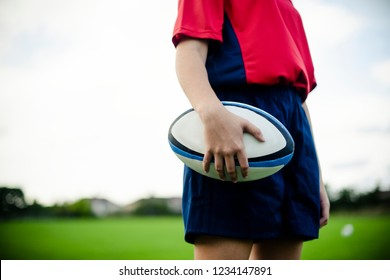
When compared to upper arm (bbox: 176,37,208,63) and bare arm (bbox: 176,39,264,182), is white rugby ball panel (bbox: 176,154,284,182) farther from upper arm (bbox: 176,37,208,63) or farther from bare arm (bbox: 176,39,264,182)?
upper arm (bbox: 176,37,208,63)

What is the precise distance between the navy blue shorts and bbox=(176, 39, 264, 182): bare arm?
0.34 ft

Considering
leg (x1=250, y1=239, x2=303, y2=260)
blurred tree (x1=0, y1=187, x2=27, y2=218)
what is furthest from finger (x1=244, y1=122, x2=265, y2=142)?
blurred tree (x1=0, y1=187, x2=27, y2=218)

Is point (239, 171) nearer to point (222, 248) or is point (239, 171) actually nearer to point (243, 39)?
point (222, 248)

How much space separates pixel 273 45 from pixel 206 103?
30 cm

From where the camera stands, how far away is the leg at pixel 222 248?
1.02 metres

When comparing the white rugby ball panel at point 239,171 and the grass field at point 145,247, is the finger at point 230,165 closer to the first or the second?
the white rugby ball panel at point 239,171

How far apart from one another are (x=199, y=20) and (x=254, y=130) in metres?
0.33

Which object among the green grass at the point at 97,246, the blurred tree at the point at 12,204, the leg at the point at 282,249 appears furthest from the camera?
the blurred tree at the point at 12,204

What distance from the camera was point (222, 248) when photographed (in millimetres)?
1019

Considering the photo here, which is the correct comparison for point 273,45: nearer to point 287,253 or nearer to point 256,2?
point 256,2

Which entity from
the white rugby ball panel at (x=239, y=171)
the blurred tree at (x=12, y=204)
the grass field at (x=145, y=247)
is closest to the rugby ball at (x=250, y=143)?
the white rugby ball panel at (x=239, y=171)

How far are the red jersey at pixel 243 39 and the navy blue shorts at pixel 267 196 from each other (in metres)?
0.05
